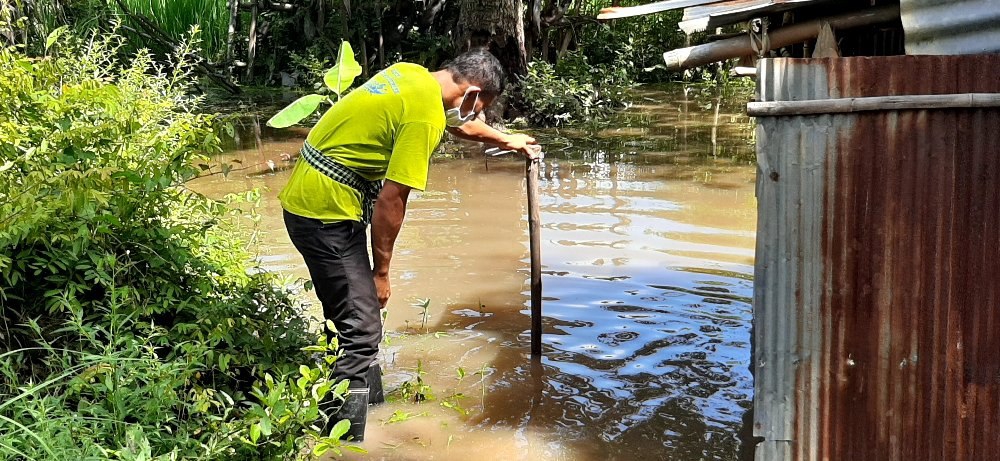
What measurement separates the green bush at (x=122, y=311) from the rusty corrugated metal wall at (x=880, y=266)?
1609 millimetres

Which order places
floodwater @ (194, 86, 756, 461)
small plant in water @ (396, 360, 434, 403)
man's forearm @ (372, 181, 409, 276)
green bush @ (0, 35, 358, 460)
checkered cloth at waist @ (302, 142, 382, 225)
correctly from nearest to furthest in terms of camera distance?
green bush @ (0, 35, 358, 460)
man's forearm @ (372, 181, 409, 276)
checkered cloth at waist @ (302, 142, 382, 225)
floodwater @ (194, 86, 756, 461)
small plant in water @ (396, 360, 434, 403)

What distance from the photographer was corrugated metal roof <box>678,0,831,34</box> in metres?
3.98

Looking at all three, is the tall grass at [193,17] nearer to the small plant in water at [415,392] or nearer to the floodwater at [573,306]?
the floodwater at [573,306]

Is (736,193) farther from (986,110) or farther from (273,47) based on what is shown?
(273,47)

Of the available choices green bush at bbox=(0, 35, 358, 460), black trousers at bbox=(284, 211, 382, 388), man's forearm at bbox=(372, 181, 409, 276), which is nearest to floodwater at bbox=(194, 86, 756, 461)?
black trousers at bbox=(284, 211, 382, 388)

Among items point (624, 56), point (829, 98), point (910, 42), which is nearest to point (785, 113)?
point (829, 98)

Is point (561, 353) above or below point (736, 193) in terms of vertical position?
below

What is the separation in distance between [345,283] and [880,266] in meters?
2.10

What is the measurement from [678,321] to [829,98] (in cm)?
293

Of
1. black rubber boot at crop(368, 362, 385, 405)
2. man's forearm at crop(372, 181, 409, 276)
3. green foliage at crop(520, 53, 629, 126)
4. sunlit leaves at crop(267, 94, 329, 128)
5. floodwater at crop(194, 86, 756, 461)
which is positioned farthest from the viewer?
green foliage at crop(520, 53, 629, 126)

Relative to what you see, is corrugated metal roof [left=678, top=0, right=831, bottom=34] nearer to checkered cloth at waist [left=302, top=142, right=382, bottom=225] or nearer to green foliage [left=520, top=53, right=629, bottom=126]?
checkered cloth at waist [left=302, top=142, right=382, bottom=225]

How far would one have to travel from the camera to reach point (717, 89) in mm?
Answer: 16109

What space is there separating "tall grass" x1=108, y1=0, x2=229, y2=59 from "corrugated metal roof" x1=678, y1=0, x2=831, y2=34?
14.2m

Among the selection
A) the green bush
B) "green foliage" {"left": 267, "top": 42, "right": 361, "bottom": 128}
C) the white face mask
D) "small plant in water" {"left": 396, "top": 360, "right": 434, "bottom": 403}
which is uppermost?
"green foliage" {"left": 267, "top": 42, "right": 361, "bottom": 128}
